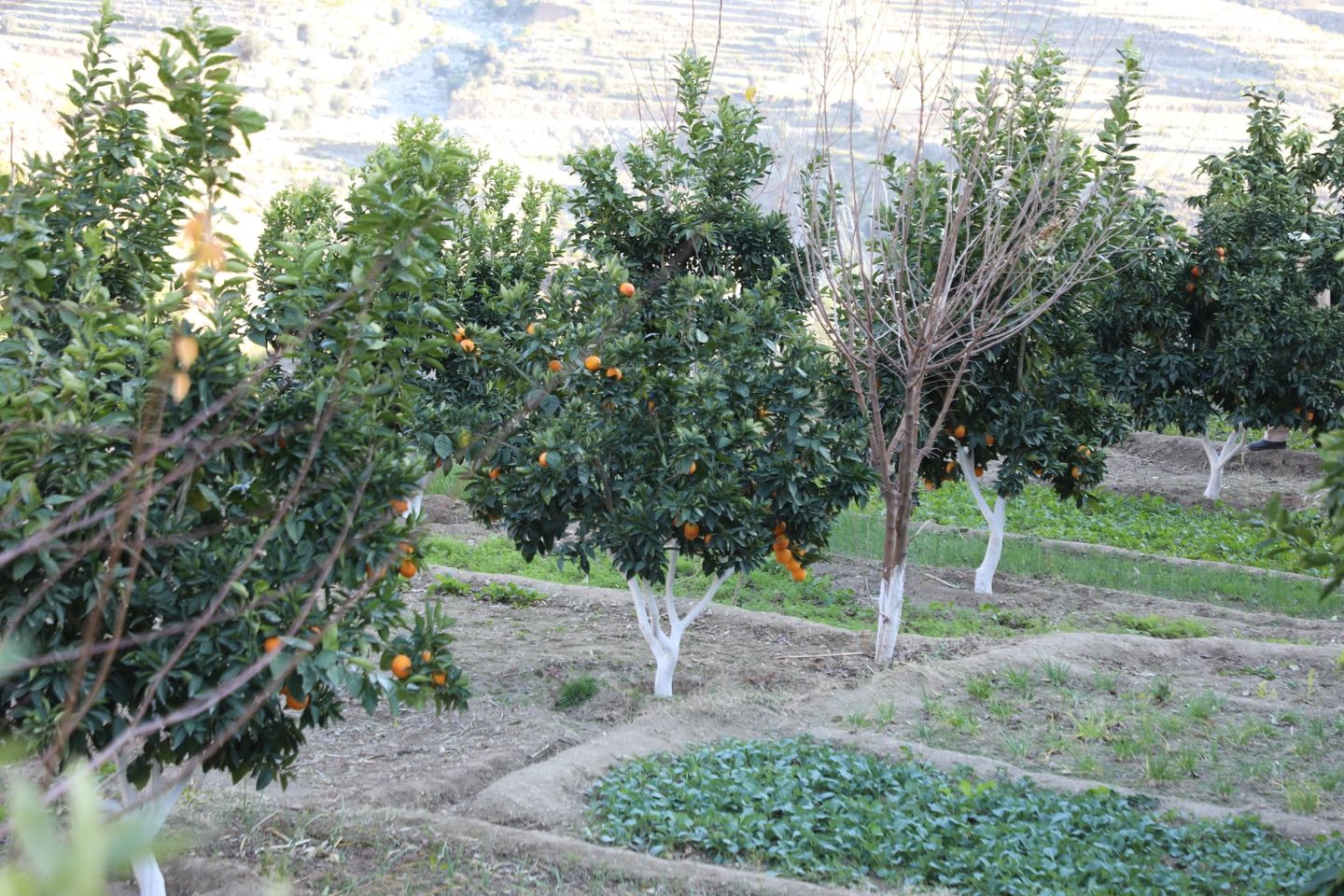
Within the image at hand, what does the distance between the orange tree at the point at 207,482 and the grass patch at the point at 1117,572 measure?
804cm

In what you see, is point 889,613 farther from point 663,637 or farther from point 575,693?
point 575,693

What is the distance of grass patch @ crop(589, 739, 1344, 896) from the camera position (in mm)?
4336

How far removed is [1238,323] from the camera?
12.0 metres

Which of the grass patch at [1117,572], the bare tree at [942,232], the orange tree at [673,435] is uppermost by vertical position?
the bare tree at [942,232]

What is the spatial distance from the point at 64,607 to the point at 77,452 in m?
0.46

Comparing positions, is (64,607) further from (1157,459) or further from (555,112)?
(555,112)

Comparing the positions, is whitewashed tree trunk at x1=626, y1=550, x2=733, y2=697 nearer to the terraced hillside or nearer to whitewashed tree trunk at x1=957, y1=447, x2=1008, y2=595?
whitewashed tree trunk at x1=957, y1=447, x2=1008, y2=595

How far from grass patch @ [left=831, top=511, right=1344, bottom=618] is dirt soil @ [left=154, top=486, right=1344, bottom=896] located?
0.58m

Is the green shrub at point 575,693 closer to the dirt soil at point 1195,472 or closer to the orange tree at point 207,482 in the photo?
the orange tree at point 207,482

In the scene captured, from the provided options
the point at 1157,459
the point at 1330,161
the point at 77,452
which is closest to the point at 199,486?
the point at 77,452

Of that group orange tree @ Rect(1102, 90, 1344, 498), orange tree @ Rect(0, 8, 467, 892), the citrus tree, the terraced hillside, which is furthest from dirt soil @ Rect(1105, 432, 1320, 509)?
the terraced hillside

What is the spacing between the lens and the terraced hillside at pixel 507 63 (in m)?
39.0

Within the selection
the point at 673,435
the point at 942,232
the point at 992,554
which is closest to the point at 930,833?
the point at 673,435

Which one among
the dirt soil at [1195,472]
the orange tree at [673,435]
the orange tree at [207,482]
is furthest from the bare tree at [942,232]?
the dirt soil at [1195,472]
